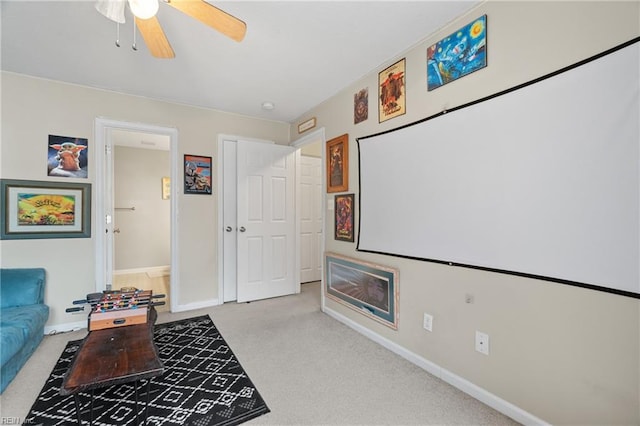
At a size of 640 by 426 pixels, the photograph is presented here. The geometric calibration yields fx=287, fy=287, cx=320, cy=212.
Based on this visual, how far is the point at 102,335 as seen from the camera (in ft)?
6.44

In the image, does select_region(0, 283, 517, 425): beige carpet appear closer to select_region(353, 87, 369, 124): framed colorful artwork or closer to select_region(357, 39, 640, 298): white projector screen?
select_region(357, 39, 640, 298): white projector screen

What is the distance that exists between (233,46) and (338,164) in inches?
57.2

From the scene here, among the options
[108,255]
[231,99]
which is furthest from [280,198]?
[108,255]

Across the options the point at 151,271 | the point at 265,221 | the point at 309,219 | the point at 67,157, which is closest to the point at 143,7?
the point at 67,157

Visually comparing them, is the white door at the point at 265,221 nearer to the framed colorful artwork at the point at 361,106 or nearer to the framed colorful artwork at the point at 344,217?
the framed colorful artwork at the point at 344,217

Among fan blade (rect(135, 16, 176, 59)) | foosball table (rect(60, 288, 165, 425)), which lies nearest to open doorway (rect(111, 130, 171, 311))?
foosball table (rect(60, 288, 165, 425))

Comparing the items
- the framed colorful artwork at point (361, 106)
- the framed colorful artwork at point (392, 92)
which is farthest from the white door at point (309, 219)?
the framed colorful artwork at point (392, 92)

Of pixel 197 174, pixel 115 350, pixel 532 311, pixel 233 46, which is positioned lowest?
pixel 115 350

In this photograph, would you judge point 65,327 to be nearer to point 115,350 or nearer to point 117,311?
point 117,311

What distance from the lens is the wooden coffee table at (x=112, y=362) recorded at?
1420 millimetres

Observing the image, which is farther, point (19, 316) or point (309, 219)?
point (309, 219)

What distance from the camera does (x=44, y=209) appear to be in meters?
2.80

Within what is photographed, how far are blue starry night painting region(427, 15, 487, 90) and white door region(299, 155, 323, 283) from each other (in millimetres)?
2797

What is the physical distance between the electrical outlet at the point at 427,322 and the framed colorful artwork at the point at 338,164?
141 cm
